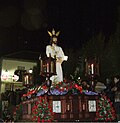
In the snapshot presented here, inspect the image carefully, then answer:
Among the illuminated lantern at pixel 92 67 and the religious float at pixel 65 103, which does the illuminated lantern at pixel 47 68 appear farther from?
the illuminated lantern at pixel 92 67

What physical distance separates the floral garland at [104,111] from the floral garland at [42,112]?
1677 mm

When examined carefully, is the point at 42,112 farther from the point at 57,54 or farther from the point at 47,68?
the point at 57,54

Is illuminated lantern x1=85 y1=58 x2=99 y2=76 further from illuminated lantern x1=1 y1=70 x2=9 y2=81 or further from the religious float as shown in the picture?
illuminated lantern x1=1 y1=70 x2=9 y2=81

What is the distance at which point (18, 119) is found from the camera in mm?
9078

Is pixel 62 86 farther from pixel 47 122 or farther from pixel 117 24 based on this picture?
pixel 117 24

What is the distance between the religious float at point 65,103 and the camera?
745 cm

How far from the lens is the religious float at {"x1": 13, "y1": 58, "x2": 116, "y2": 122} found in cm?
745

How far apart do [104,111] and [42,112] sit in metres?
2.17

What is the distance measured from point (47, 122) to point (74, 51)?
12.1 meters

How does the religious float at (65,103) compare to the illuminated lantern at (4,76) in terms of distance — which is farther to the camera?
the illuminated lantern at (4,76)

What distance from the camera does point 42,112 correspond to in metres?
7.11

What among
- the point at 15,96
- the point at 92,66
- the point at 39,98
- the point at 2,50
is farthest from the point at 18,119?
the point at 2,50

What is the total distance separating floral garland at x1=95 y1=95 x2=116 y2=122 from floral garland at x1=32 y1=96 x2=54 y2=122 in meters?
1.68

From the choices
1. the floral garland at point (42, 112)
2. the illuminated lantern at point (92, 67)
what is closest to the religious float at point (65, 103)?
the floral garland at point (42, 112)
